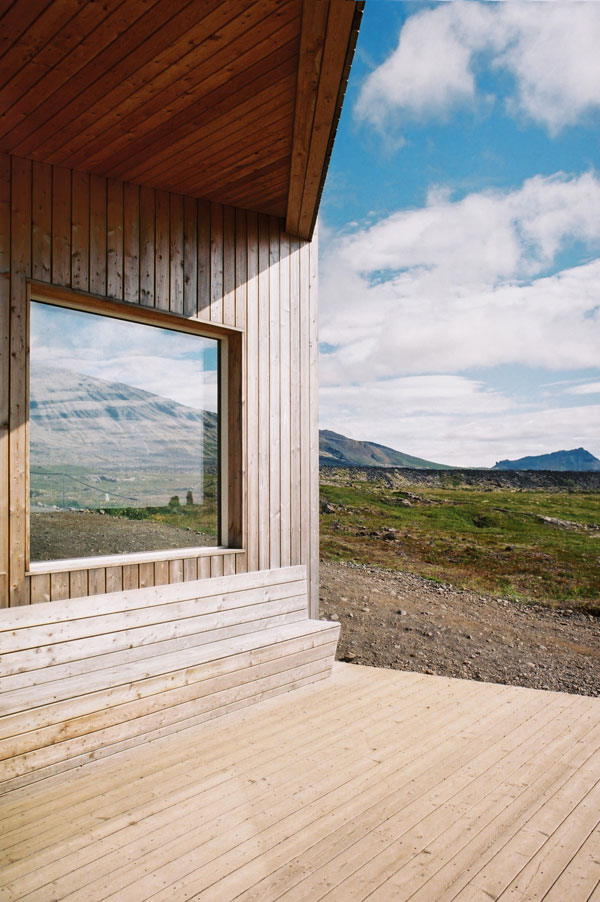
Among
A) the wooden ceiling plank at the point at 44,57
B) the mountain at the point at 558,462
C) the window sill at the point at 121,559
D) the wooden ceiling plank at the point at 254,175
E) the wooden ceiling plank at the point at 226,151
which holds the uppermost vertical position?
the wooden ceiling plank at the point at 254,175

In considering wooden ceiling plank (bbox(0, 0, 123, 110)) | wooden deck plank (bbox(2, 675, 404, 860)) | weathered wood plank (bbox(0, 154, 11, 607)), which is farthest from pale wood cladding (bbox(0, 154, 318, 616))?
wooden deck plank (bbox(2, 675, 404, 860))

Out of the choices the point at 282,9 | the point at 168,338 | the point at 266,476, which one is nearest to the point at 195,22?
the point at 282,9

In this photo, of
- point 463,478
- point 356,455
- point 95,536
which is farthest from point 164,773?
point 356,455

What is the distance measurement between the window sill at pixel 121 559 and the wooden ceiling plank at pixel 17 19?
2024 millimetres

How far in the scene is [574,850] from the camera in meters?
1.88

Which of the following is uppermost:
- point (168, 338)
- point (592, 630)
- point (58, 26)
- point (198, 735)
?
point (58, 26)

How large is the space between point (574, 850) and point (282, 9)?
113 inches

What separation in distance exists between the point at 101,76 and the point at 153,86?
20cm

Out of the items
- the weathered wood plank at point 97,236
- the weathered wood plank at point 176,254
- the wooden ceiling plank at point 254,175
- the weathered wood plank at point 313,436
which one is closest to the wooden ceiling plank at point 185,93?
the weathered wood plank at point 97,236

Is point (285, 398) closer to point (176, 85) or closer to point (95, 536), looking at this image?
point (95, 536)

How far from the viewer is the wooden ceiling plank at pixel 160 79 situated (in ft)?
6.64

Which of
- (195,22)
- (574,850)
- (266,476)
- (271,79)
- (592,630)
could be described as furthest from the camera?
(592,630)

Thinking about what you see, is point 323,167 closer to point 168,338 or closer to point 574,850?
point 168,338

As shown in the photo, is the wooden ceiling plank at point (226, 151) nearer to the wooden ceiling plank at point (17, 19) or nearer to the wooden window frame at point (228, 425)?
the wooden window frame at point (228, 425)
